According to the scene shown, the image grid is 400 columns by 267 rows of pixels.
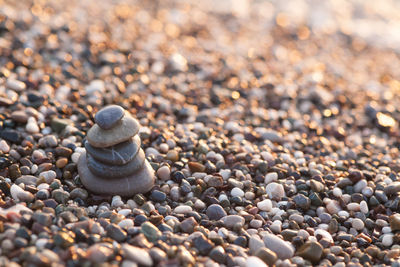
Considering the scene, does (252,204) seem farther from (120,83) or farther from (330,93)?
(330,93)

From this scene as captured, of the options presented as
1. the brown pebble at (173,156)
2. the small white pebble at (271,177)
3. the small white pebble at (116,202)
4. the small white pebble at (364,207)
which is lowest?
the small white pebble at (116,202)

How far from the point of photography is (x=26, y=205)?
129 inches

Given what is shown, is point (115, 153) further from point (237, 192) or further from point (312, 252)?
point (312, 252)

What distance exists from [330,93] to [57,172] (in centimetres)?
383

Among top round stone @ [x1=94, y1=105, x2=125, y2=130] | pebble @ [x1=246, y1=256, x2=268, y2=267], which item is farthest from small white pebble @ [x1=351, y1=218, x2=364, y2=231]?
top round stone @ [x1=94, y1=105, x2=125, y2=130]

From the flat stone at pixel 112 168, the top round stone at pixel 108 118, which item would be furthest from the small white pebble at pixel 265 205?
the top round stone at pixel 108 118

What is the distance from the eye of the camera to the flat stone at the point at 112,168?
3.52m

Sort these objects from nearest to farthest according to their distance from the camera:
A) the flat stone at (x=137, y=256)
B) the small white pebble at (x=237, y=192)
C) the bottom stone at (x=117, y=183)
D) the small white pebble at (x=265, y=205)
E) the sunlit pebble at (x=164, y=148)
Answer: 1. the flat stone at (x=137, y=256)
2. the bottom stone at (x=117, y=183)
3. the small white pebble at (x=265, y=205)
4. the small white pebble at (x=237, y=192)
5. the sunlit pebble at (x=164, y=148)

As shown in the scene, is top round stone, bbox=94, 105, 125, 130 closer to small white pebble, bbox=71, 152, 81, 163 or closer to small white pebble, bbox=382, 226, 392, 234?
small white pebble, bbox=71, 152, 81, 163

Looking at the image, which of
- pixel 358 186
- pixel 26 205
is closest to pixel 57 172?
pixel 26 205

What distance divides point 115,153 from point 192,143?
1.03 m

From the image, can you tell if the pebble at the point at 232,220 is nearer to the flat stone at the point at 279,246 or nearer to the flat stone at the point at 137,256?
the flat stone at the point at 279,246

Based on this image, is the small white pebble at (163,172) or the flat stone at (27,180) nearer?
the flat stone at (27,180)

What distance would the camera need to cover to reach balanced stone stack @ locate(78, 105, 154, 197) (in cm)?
347
